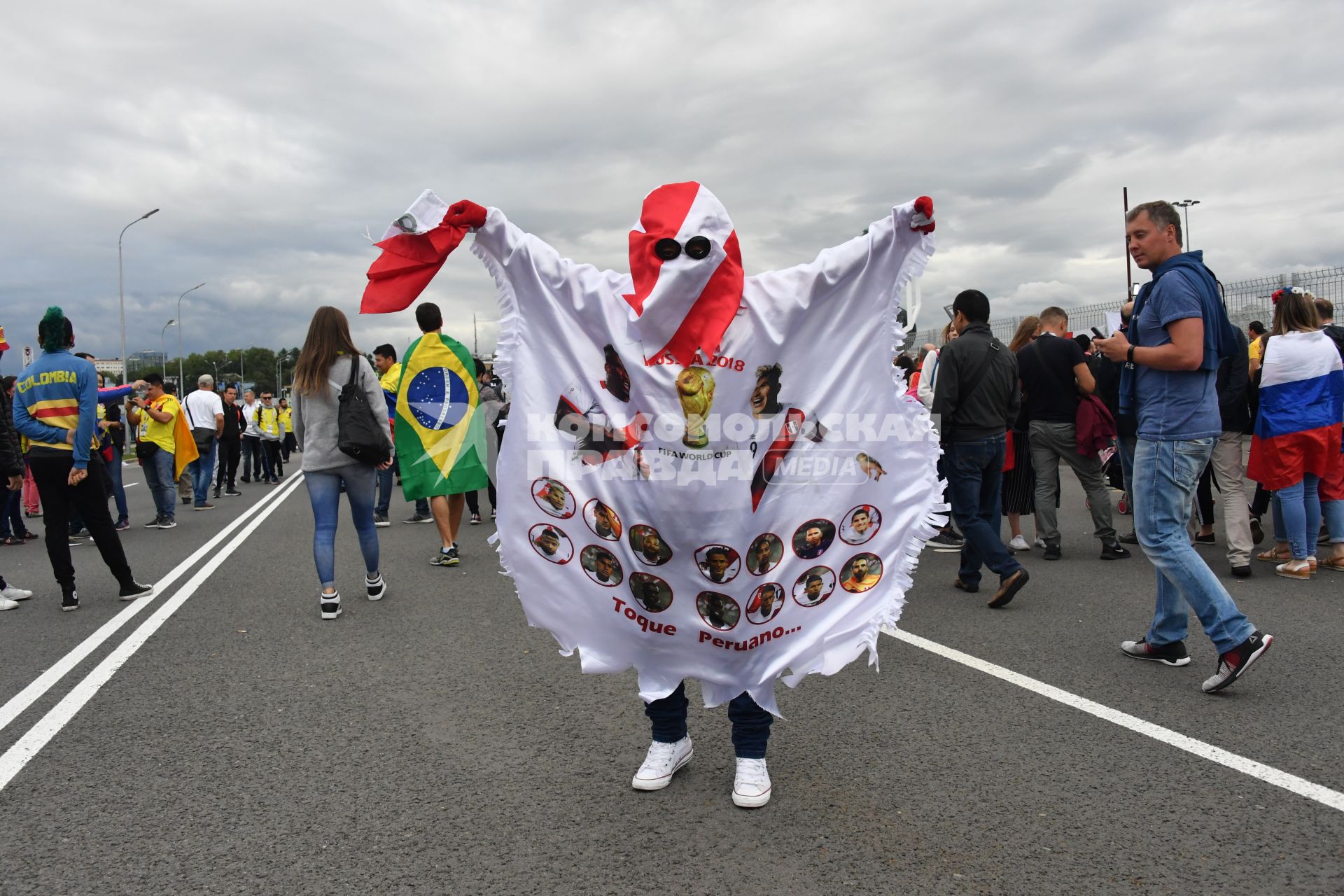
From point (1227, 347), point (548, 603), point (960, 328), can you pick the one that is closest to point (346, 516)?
point (960, 328)

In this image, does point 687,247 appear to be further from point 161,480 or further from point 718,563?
point 161,480

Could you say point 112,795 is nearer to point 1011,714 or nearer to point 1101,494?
point 1011,714

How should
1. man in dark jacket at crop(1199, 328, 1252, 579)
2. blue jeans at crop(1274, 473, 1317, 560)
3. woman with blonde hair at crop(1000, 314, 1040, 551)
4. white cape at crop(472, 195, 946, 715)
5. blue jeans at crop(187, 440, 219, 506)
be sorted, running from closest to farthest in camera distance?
white cape at crop(472, 195, 946, 715) → blue jeans at crop(1274, 473, 1317, 560) → man in dark jacket at crop(1199, 328, 1252, 579) → woman with blonde hair at crop(1000, 314, 1040, 551) → blue jeans at crop(187, 440, 219, 506)

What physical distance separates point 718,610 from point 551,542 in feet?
2.07

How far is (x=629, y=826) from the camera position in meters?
3.10

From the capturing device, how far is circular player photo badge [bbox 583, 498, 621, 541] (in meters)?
3.25

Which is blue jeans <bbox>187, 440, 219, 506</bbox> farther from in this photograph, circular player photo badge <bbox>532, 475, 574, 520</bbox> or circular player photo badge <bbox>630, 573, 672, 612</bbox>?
circular player photo badge <bbox>630, 573, 672, 612</bbox>

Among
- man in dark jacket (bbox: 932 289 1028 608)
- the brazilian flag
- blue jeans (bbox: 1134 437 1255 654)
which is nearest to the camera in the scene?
blue jeans (bbox: 1134 437 1255 654)

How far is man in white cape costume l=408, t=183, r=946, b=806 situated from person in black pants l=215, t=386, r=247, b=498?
13.2 meters

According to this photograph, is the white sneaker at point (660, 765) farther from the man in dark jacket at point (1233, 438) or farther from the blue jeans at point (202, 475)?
the blue jeans at point (202, 475)

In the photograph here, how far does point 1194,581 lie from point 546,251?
3216mm

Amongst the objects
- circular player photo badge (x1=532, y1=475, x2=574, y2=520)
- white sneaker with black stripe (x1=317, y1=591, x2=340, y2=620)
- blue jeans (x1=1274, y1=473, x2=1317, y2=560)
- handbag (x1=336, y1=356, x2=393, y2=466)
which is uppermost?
handbag (x1=336, y1=356, x2=393, y2=466)

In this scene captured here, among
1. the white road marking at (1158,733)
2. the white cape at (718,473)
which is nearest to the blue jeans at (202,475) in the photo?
the white road marking at (1158,733)

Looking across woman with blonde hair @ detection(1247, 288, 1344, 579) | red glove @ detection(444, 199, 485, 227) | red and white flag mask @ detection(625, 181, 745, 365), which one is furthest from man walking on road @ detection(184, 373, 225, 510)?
woman with blonde hair @ detection(1247, 288, 1344, 579)
